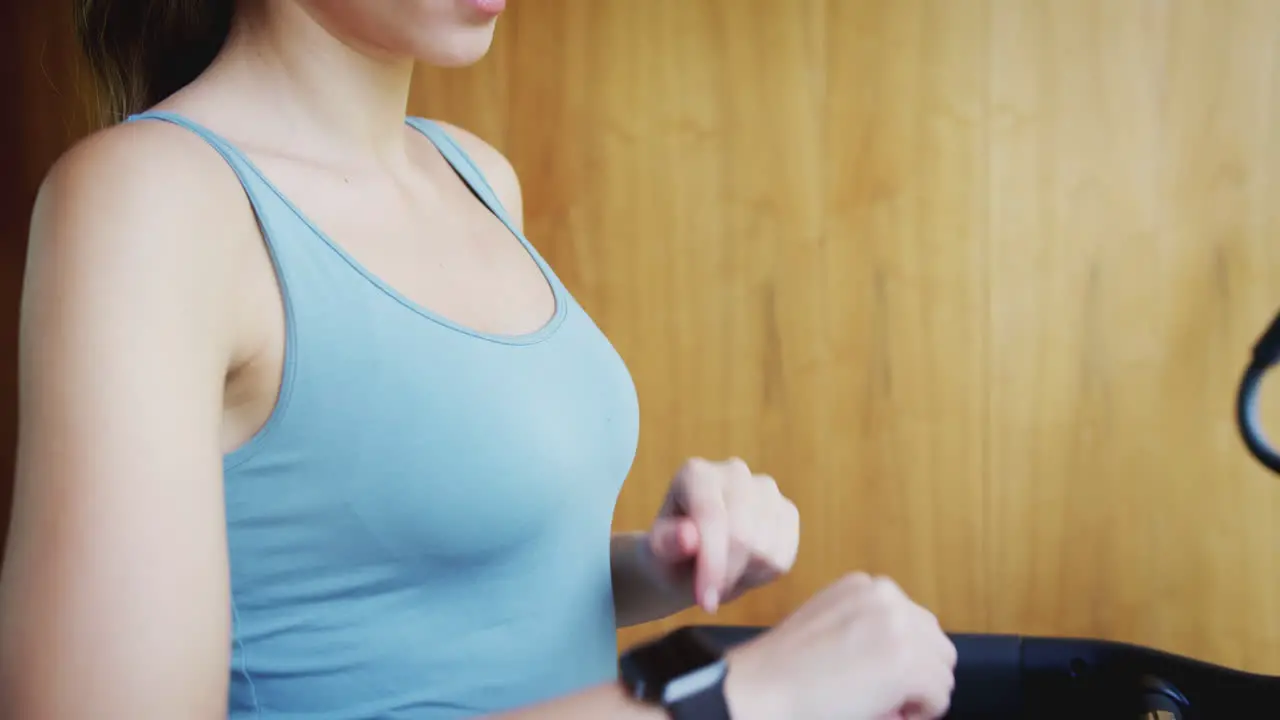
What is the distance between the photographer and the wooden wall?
4.27 feet

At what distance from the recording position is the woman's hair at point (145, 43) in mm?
668

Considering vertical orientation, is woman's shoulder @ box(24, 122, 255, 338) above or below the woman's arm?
above

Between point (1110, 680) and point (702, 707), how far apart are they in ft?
2.18

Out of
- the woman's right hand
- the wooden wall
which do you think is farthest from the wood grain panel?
the woman's right hand

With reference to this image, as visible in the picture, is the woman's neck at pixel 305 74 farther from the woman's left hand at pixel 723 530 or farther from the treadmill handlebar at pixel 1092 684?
the treadmill handlebar at pixel 1092 684

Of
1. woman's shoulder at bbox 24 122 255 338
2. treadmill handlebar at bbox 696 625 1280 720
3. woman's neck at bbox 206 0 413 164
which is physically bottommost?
treadmill handlebar at bbox 696 625 1280 720

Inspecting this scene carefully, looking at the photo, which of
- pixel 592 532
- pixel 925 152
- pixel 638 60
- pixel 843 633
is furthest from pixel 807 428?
pixel 843 633

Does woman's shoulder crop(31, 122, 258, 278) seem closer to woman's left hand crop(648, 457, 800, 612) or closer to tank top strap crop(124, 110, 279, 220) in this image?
tank top strap crop(124, 110, 279, 220)

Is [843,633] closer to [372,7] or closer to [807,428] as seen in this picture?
[372,7]

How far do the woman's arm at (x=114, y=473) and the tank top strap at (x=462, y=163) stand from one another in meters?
0.38

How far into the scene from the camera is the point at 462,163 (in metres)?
0.79

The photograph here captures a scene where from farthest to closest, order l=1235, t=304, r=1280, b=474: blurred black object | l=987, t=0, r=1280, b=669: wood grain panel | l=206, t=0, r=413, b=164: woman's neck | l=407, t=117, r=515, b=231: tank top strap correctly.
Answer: l=987, t=0, r=1280, b=669: wood grain panel → l=1235, t=304, r=1280, b=474: blurred black object → l=407, t=117, r=515, b=231: tank top strap → l=206, t=0, r=413, b=164: woman's neck

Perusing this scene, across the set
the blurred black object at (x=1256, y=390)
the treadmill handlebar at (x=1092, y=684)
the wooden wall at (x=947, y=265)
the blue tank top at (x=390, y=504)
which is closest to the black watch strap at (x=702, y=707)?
the blue tank top at (x=390, y=504)

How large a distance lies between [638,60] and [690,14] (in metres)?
0.11
